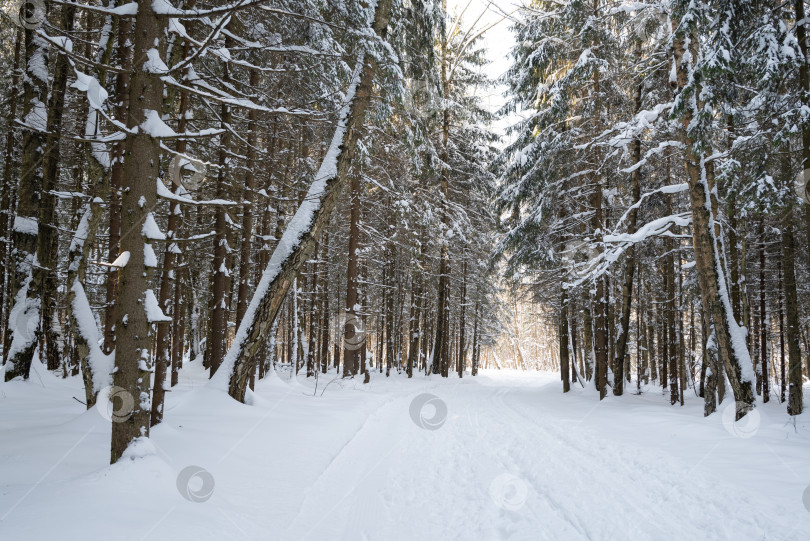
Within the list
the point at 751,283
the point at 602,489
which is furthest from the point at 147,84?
the point at 751,283

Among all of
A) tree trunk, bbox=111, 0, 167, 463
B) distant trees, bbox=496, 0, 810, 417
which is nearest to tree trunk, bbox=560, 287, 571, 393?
distant trees, bbox=496, 0, 810, 417

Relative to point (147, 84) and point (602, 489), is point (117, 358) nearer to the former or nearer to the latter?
point (147, 84)

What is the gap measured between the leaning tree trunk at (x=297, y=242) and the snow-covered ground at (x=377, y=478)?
695 millimetres

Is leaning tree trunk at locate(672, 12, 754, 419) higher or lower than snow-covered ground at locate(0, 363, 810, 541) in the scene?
higher

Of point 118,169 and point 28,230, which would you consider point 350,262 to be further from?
point 118,169

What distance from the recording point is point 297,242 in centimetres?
713

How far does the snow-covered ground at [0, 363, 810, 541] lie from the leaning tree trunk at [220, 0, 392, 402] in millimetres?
695

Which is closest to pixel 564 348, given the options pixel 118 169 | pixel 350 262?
pixel 350 262

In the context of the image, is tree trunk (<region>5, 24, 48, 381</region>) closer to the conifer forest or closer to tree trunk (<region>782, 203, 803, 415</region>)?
the conifer forest

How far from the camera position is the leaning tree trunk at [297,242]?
699cm

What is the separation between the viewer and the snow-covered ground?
11.1 ft

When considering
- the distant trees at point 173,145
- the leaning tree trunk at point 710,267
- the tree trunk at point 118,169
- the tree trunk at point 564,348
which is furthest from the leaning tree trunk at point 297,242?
the tree trunk at point 564,348

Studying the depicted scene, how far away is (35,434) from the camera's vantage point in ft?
16.1

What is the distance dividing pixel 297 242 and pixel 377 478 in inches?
155
